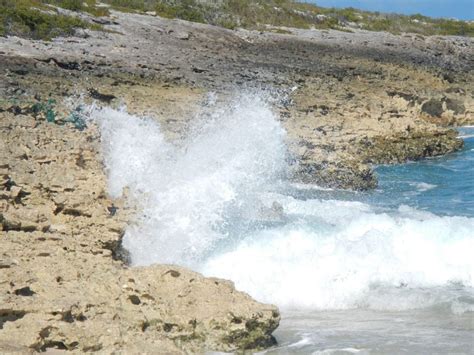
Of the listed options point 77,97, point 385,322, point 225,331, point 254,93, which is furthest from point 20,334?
point 254,93

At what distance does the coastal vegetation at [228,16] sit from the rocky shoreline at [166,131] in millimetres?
1699

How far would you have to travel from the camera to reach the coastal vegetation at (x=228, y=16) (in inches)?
1093

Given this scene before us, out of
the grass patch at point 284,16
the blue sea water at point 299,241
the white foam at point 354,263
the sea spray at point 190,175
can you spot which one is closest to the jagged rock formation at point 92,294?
the blue sea water at point 299,241

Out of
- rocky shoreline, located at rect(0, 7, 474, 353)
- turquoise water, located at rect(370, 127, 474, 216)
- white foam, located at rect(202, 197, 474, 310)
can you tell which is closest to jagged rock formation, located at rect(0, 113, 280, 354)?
rocky shoreline, located at rect(0, 7, 474, 353)

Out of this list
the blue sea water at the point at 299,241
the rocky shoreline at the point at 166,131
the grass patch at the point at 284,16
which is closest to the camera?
the rocky shoreline at the point at 166,131

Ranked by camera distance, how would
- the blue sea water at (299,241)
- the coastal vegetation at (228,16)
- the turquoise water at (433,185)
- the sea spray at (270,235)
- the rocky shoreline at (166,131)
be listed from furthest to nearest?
the coastal vegetation at (228,16)
the turquoise water at (433,185)
the sea spray at (270,235)
the blue sea water at (299,241)
the rocky shoreline at (166,131)

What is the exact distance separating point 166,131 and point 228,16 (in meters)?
27.5

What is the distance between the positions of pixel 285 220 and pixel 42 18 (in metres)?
21.0

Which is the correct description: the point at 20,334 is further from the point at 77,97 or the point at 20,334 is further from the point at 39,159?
the point at 77,97

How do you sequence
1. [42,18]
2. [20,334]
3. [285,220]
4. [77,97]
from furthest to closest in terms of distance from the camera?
[42,18] < [77,97] < [285,220] < [20,334]

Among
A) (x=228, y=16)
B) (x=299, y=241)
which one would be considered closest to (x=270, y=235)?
(x=299, y=241)

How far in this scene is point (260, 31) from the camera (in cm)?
3784

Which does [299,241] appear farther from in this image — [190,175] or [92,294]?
[92,294]

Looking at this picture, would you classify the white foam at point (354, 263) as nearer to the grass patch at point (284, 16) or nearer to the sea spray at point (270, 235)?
the sea spray at point (270, 235)
